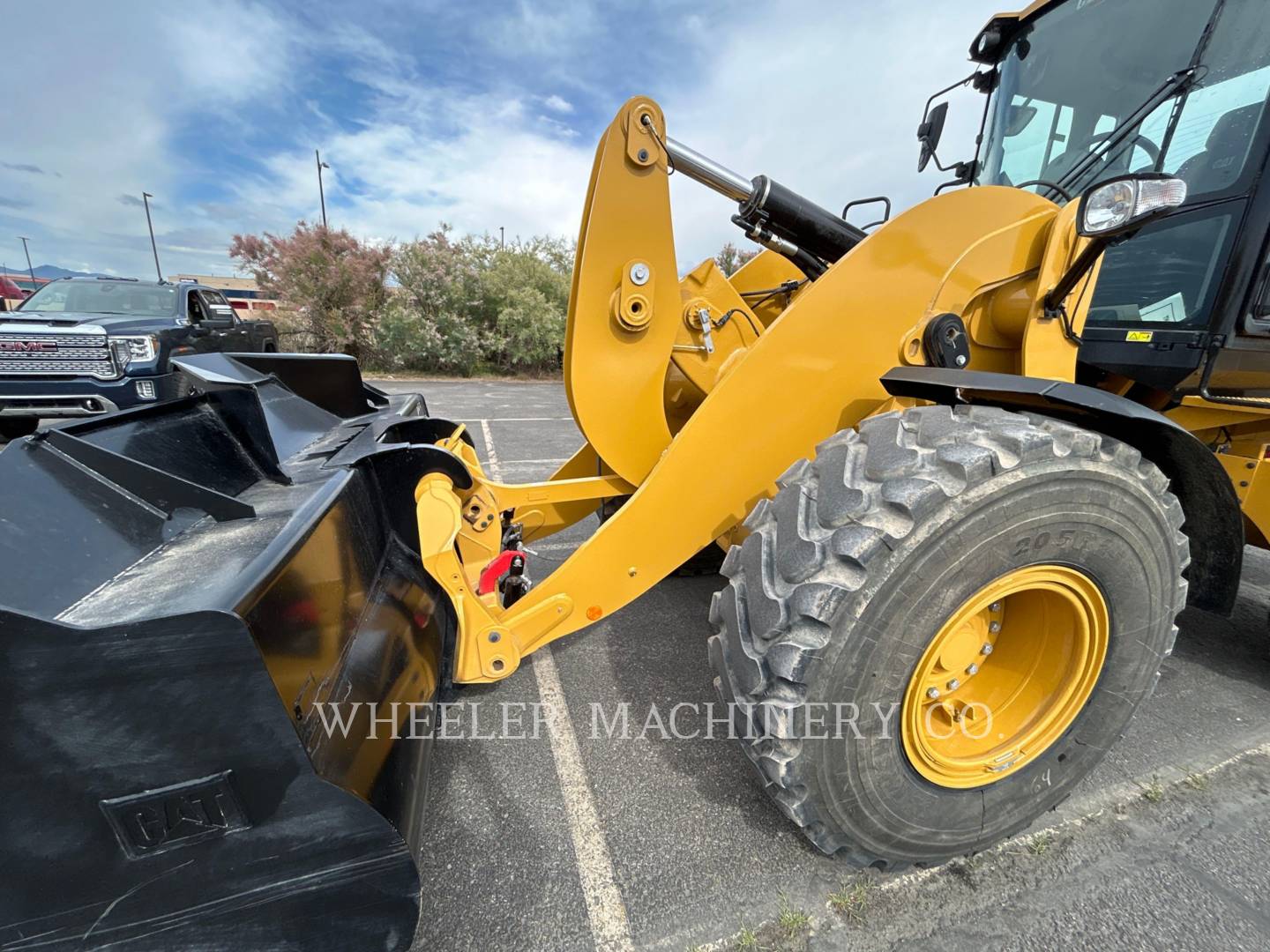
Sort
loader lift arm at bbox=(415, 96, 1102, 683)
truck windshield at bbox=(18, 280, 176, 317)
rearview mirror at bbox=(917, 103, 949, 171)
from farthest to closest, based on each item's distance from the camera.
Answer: truck windshield at bbox=(18, 280, 176, 317), rearview mirror at bbox=(917, 103, 949, 171), loader lift arm at bbox=(415, 96, 1102, 683)

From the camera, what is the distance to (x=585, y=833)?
1899mm

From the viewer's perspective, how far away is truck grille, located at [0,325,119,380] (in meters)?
6.35

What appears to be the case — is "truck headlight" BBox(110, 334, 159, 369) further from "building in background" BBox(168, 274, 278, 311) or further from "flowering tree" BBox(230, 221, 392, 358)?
"flowering tree" BBox(230, 221, 392, 358)

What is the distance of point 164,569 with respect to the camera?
1269 millimetres

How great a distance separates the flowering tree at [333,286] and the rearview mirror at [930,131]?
55.6 ft

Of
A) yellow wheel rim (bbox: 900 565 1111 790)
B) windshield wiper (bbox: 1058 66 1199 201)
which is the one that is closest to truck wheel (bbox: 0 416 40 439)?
yellow wheel rim (bbox: 900 565 1111 790)

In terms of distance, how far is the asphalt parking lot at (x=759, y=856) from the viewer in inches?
62.8

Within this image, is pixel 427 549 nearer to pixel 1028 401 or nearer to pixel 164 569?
pixel 164 569

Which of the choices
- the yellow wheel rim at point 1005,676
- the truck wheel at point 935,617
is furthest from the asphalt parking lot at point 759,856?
the yellow wheel rim at point 1005,676

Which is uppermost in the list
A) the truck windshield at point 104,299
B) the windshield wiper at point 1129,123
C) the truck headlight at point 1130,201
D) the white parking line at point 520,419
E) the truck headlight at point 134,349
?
the windshield wiper at point 1129,123

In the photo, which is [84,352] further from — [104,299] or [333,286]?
[333,286]

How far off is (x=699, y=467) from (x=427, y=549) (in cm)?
93

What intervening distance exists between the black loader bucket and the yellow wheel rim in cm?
141

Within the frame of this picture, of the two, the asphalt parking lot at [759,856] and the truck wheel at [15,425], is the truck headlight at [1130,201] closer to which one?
the asphalt parking lot at [759,856]
